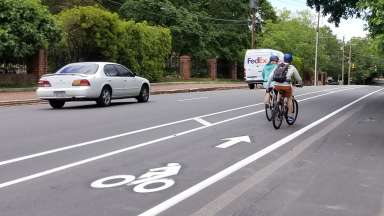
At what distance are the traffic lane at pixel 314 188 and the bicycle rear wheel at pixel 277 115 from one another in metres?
2.50

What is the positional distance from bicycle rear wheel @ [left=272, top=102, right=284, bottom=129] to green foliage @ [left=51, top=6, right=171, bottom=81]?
63.1 feet

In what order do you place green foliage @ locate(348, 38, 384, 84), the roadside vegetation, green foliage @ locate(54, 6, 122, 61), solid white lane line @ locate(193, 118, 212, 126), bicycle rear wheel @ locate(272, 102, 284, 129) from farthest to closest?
green foliage @ locate(348, 38, 384, 84)
green foliage @ locate(54, 6, 122, 61)
the roadside vegetation
solid white lane line @ locate(193, 118, 212, 126)
bicycle rear wheel @ locate(272, 102, 284, 129)

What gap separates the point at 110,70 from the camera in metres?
20.2

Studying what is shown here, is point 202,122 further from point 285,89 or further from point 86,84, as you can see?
point 86,84

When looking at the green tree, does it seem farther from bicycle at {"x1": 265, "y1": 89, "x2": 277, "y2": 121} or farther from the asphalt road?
the asphalt road

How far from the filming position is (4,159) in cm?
905

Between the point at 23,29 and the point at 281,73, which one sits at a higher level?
the point at 23,29

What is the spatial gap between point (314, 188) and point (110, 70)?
13.6 metres

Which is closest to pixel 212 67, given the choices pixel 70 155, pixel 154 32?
pixel 154 32

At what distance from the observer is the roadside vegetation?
27125 millimetres

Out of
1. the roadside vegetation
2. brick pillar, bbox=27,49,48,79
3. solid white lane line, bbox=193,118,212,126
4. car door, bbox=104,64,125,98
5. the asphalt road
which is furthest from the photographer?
brick pillar, bbox=27,49,48,79

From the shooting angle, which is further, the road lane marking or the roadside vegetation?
the roadside vegetation

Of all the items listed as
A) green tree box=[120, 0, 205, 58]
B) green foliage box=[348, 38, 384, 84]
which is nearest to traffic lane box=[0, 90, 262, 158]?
green tree box=[120, 0, 205, 58]

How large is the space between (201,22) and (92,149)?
45491mm
